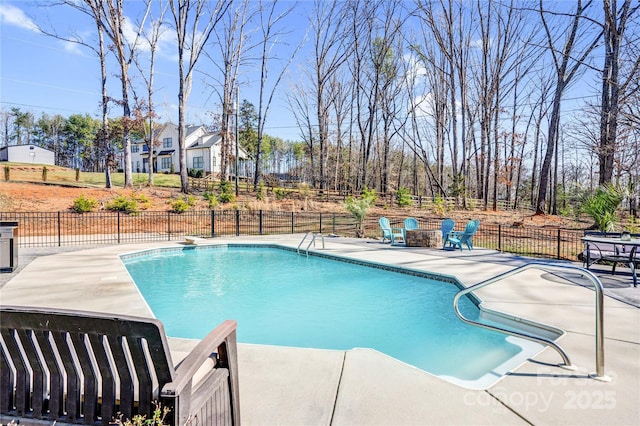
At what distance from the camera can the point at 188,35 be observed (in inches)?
903

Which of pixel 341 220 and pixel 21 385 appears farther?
pixel 341 220

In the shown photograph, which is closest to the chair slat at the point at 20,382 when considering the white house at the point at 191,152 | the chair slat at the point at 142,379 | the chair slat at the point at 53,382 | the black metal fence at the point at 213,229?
the chair slat at the point at 53,382

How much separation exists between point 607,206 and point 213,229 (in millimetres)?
12427

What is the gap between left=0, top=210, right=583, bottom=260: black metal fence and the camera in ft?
38.9

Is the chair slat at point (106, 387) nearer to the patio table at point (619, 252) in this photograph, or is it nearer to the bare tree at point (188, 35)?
the patio table at point (619, 252)

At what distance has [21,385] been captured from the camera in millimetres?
1888

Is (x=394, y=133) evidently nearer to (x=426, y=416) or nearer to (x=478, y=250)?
(x=478, y=250)

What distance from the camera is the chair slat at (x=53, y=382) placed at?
1.80 metres

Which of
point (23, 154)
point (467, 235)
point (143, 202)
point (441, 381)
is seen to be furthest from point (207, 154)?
point (441, 381)

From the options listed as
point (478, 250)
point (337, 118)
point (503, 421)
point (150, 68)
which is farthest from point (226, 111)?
point (503, 421)

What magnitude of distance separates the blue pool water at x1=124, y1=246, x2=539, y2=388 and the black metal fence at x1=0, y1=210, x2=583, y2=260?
4.46 m

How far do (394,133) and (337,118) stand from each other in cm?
531

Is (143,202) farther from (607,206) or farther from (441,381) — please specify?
(607,206)

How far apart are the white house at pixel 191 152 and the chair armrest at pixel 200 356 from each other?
36449 mm
